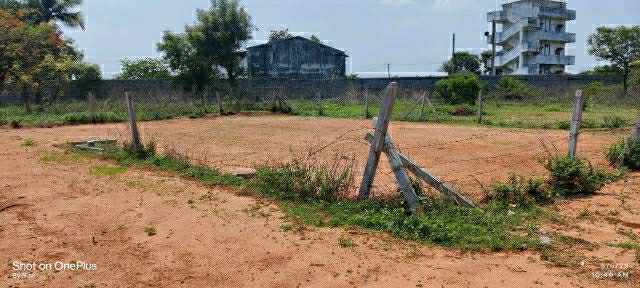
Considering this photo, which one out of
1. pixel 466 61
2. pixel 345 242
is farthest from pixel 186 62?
pixel 466 61

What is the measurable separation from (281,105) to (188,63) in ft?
21.4

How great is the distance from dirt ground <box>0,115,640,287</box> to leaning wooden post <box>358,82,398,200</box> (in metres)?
0.52

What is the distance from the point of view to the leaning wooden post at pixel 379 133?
5.50 metres

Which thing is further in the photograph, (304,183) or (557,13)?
(557,13)

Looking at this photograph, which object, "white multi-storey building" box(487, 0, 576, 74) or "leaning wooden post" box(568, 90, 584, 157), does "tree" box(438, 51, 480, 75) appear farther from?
"leaning wooden post" box(568, 90, 584, 157)

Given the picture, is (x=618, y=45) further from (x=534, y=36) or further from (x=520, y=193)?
(x=520, y=193)

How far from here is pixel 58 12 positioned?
29.1 m

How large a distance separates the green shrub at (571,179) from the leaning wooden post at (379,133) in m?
2.49

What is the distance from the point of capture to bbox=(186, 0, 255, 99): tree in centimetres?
2634

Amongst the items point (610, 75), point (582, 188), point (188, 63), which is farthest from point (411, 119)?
point (610, 75)

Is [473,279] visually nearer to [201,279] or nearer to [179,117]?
[201,279]

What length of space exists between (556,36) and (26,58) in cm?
4103

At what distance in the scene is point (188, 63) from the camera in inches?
1027

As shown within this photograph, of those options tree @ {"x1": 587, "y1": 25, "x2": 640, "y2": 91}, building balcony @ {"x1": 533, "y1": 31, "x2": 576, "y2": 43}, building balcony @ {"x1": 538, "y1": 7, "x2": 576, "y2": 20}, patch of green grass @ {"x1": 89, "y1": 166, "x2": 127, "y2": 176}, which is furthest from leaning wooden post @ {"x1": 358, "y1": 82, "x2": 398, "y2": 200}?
building balcony @ {"x1": 538, "y1": 7, "x2": 576, "y2": 20}
